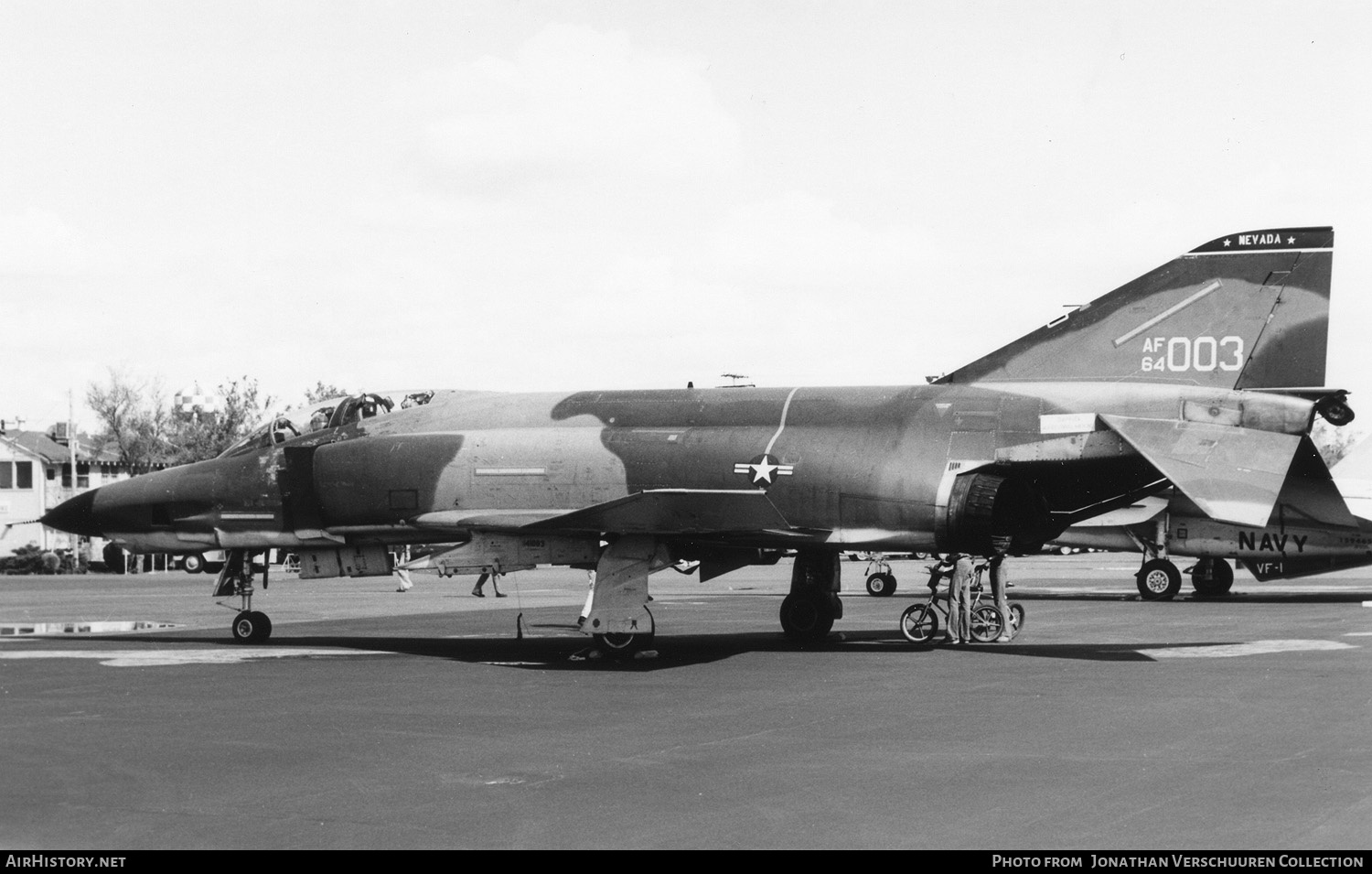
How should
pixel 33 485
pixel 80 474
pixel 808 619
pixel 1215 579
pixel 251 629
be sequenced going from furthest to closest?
pixel 80 474 < pixel 33 485 < pixel 1215 579 < pixel 251 629 < pixel 808 619

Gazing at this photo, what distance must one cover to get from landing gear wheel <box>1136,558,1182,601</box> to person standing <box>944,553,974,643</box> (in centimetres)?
1247

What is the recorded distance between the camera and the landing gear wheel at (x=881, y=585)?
33.6 m

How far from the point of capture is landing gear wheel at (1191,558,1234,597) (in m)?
30.9

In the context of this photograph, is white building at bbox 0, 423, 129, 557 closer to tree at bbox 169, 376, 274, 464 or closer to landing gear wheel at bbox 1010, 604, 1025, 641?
tree at bbox 169, 376, 274, 464

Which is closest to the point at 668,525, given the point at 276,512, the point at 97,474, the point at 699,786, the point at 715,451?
the point at 715,451

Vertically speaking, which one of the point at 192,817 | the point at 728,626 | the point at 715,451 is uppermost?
the point at 715,451

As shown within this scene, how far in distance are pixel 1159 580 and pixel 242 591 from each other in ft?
63.4

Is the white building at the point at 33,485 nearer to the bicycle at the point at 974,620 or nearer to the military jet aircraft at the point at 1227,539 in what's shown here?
the military jet aircraft at the point at 1227,539

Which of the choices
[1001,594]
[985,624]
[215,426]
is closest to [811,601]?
[985,624]

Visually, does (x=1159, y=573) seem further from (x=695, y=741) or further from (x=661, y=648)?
(x=695, y=741)

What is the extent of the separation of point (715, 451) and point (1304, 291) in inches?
297

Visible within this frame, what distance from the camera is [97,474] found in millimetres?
73938

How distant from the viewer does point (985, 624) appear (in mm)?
18406

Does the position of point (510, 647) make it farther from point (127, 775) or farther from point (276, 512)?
point (127, 775)
